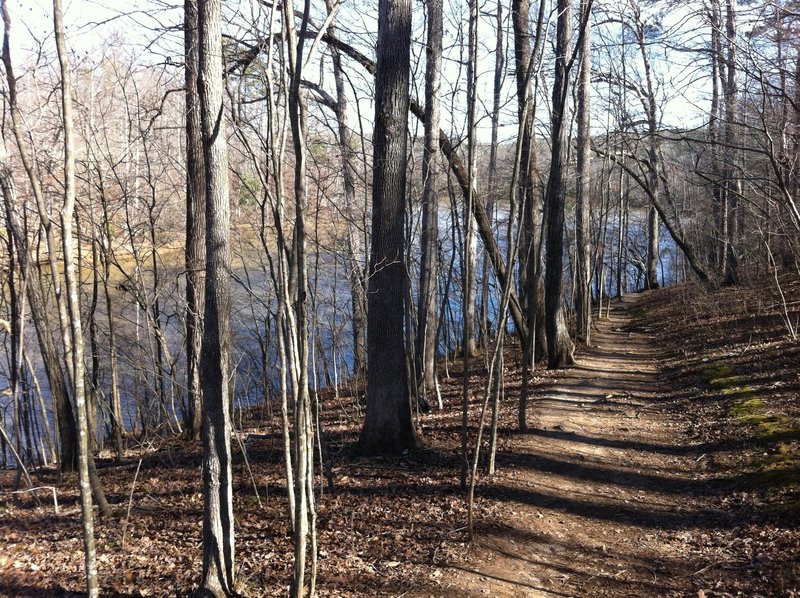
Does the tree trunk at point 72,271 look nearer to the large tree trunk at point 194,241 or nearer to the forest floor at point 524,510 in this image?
the forest floor at point 524,510

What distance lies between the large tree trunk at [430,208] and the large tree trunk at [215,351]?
16.0ft

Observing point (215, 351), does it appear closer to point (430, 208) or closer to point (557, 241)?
point (430, 208)

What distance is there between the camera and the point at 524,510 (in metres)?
5.45

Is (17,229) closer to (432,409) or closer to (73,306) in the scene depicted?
(73,306)

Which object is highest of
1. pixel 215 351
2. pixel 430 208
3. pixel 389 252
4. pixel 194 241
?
pixel 430 208

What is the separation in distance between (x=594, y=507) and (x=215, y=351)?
377 centimetres

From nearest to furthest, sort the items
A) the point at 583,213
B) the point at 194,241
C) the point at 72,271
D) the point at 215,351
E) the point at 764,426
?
the point at 72,271 → the point at 215,351 → the point at 764,426 → the point at 194,241 → the point at 583,213

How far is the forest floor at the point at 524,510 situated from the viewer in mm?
4406

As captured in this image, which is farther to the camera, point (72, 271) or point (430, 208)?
point (430, 208)

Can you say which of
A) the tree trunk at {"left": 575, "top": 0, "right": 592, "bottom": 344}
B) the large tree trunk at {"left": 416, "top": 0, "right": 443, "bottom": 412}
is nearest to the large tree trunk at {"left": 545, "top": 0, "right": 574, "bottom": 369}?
the tree trunk at {"left": 575, "top": 0, "right": 592, "bottom": 344}

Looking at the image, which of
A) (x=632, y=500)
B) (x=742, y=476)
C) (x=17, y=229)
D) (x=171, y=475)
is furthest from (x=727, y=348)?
(x=17, y=229)

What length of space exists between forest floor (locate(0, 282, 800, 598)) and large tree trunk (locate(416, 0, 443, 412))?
3.26 feet


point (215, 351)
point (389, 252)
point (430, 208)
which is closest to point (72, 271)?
point (215, 351)

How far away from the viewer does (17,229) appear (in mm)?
6902
